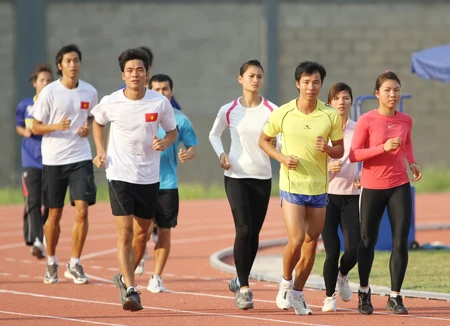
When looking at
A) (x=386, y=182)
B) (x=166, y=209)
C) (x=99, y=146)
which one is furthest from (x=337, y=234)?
(x=99, y=146)

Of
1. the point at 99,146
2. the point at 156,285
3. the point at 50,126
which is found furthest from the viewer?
the point at 50,126

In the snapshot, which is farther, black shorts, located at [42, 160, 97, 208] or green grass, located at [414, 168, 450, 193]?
green grass, located at [414, 168, 450, 193]

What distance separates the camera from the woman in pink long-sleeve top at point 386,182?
1013 centimetres

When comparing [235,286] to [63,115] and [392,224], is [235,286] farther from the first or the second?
[63,115]

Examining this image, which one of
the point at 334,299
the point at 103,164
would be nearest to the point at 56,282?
the point at 103,164

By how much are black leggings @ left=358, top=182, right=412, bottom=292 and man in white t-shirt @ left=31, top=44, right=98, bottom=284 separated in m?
3.43

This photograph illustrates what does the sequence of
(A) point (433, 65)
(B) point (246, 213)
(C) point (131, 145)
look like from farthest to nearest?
1. (A) point (433, 65)
2. (B) point (246, 213)
3. (C) point (131, 145)

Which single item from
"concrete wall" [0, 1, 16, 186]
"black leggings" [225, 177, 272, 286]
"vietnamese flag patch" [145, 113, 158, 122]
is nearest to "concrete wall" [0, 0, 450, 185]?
"concrete wall" [0, 1, 16, 186]

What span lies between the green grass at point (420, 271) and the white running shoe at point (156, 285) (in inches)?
80.0

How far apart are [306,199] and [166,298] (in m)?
2.08

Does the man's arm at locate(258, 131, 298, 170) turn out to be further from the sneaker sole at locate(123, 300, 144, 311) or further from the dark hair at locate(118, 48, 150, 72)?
the sneaker sole at locate(123, 300, 144, 311)

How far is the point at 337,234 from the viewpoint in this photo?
34.9ft

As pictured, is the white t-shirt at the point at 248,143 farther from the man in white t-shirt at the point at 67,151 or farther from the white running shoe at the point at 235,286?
the man in white t-shirt at the point at 67,151

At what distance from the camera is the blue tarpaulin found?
14609 millimetres
